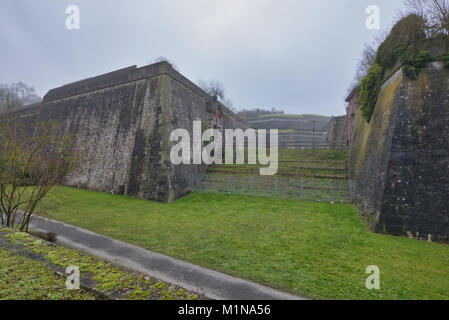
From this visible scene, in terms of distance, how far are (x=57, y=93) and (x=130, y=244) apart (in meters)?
19.4

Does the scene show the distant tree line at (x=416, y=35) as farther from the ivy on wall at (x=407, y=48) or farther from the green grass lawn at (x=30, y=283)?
the green grass lawn at (x=30, y=283)

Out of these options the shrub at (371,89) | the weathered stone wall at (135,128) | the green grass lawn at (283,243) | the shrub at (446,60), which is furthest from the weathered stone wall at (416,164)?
the weathered stone wall at (135,128)

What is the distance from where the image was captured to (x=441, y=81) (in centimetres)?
687

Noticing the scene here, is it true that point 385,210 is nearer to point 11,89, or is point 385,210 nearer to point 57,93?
point 57,93

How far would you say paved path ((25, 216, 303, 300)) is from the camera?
12.9 ft

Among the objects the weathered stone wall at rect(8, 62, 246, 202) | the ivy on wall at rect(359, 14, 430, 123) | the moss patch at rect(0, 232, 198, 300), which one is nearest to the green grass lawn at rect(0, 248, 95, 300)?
the moss patch at rect(0, 232, 198, 300)

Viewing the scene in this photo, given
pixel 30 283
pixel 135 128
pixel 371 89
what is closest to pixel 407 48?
pixel 371 89

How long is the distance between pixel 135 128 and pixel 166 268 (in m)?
10.2

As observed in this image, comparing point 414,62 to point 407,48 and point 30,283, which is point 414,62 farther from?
point 30,283

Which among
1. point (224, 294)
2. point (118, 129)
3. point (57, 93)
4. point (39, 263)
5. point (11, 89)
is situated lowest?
point (224, 294)

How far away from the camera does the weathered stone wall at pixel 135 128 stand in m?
12.0

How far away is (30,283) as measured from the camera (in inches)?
104

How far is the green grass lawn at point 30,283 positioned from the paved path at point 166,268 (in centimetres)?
166

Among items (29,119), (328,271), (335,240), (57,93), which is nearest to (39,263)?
(328,271)
